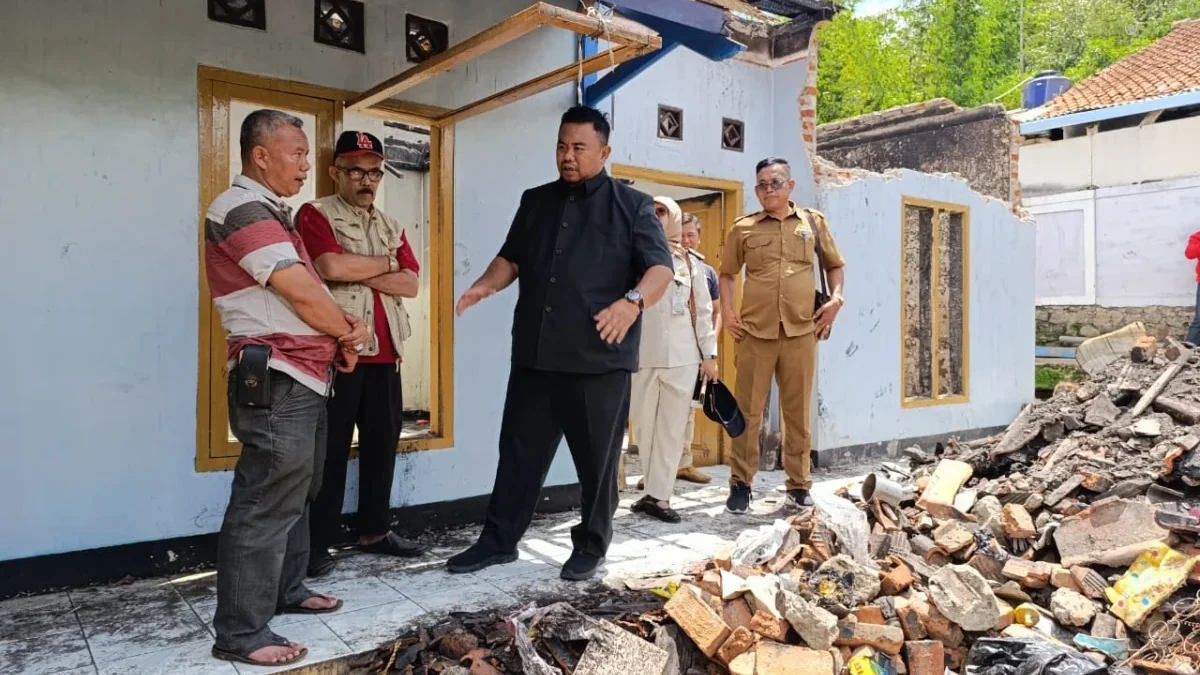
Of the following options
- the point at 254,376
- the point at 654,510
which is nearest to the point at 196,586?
the point at 254,376

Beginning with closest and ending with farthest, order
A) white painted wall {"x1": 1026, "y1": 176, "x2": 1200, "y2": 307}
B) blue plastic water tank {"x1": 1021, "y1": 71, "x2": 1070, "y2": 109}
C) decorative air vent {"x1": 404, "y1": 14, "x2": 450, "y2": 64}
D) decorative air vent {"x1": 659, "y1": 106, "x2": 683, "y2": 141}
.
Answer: decorative air vent {"x1": 404, "y1": 14, "x2": 450, "y2": 64} < decorative air vent {"x1": 659, "y1": 106, "x2": 683, "y2": 141} < white painted wall {"x1": 1026, "y1": 176, "x2": 1200, "y2": 307} < blue plastic water tank {"x1": 1021, "y1": 71, "x2": 1070, "y2": 109}

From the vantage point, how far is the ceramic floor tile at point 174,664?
2.75 meters

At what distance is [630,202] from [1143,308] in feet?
44.7

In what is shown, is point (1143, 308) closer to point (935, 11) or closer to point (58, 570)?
point (58, 570)

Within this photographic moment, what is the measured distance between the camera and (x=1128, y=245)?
13992 millimetres

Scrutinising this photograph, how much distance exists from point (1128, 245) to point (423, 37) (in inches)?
542

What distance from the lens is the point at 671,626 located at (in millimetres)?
3092

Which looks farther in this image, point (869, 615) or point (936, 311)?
point (936, 311)

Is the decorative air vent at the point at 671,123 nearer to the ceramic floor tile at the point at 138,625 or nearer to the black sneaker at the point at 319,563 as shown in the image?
the black sneaker at the point at 319,563

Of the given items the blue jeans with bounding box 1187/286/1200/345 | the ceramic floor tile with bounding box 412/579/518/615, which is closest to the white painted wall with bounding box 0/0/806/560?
the ceramic floor tile with bounding box 412/579/518/615

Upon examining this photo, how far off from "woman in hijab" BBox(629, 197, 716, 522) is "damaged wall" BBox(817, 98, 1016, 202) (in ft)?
20.0

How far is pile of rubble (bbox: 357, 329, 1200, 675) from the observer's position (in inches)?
115

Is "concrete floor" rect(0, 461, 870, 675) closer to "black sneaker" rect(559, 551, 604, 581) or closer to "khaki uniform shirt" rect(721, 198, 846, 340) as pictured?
"black sneaker" rect(559, 551, 604, 581)

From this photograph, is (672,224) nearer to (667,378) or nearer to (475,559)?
(667,378)
